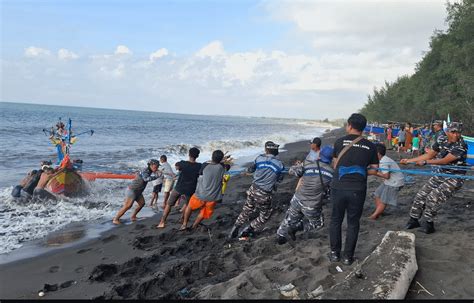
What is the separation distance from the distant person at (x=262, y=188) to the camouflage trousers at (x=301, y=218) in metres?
0.72

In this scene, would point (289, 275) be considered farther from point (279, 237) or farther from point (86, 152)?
point (86, 152)

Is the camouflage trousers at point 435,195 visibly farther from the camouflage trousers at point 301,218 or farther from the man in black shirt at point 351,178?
the man in black shirt at point 351,178

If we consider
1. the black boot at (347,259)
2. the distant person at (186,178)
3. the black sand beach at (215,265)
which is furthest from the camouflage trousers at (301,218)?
the distant person at (186,178)

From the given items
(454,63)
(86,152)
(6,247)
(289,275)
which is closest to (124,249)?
(6,247)

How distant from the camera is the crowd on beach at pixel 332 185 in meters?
4.28

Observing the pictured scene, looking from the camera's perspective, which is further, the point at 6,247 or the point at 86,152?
the point at 86,152

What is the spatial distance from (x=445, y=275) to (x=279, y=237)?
2296 millimetres

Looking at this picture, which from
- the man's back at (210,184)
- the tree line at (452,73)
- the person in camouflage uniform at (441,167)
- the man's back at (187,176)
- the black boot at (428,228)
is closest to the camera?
the person in camouflage uniform at (441,167)

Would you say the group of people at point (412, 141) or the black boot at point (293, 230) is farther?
the group of people at point (412, 141)

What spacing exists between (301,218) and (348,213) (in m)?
1.34

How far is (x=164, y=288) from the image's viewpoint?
14.5ft

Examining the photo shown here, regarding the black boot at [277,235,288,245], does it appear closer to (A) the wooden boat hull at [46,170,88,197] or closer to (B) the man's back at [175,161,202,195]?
(B) the man's back at [175,161,202,195]

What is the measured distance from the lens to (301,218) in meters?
5.57

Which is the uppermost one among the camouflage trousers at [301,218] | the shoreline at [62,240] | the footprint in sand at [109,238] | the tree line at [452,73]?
the tree line at [452,73]
